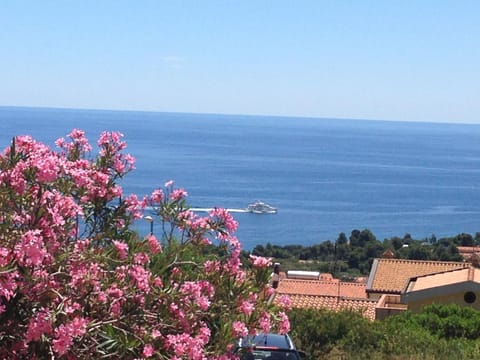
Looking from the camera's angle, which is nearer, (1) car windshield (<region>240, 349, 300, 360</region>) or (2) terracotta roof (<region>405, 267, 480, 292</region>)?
(1) car windshield (<region>240, 349, 300, 360</region>)

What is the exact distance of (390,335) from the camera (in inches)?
421

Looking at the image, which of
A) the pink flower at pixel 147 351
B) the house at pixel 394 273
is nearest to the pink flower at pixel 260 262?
the pink flower at pixel 147 351

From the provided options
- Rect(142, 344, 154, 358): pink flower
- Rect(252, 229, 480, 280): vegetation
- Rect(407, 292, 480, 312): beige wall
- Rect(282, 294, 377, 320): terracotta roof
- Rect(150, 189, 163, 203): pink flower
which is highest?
Rect(150, 189, 163, 203): pink flower

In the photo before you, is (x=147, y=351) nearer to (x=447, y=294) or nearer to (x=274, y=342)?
(x=274, y=342)

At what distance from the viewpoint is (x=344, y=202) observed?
94.3m

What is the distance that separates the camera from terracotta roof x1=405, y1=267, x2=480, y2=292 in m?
18.3

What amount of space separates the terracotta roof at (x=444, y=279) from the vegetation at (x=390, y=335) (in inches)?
155

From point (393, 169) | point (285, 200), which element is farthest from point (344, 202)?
point (393, 169)

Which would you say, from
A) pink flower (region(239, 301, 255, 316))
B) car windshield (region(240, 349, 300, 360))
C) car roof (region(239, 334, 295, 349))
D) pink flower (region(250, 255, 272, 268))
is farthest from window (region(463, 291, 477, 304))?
pink flower (region(239, 301, 255, 316))

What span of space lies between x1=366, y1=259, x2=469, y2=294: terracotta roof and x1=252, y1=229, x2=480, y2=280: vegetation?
12385 millimetres

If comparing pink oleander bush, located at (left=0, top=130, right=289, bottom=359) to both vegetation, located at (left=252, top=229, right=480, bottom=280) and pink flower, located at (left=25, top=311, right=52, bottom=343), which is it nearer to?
pink flower, located at (left=25, top=311, right=52, bottom=343)

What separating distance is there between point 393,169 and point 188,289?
131472 mm

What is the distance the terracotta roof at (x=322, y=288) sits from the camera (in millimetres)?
23938

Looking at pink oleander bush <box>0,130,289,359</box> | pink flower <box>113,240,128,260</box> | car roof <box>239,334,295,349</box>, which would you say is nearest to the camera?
pink oleander bush <box>0,130,289,359</box>
